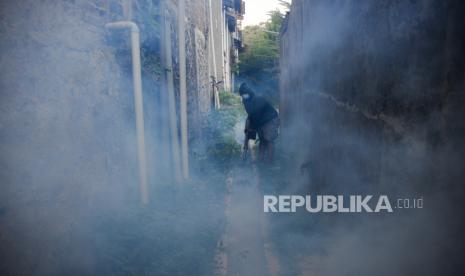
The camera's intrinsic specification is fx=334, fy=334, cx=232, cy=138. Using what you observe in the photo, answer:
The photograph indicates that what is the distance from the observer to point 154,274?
3.19m

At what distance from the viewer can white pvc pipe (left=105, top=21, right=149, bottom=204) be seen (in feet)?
12.0

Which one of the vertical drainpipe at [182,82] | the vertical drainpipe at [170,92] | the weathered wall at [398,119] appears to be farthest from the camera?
the vertical drainpipe at [182,82]

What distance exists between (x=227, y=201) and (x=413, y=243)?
11.4 ft

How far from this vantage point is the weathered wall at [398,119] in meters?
2.07

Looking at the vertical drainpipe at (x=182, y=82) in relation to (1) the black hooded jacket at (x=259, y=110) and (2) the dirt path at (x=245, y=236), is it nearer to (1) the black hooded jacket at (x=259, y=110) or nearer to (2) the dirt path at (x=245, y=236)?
(2) the dirt path at (x=245, y=236)

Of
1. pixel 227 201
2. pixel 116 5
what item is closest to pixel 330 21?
pixel 116 5

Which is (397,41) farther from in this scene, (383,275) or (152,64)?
(152,64)

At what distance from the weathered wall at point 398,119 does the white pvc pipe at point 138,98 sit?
227 centimetres

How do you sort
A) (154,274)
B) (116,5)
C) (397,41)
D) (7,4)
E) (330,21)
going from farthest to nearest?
(330,21) < (116,5) < (154,274) < (397,41) < (7,4)

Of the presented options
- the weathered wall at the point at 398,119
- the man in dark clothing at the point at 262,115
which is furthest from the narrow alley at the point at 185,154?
the man in dark clothing at the point at 262,115

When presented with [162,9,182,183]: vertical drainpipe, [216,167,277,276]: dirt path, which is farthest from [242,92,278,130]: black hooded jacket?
[162,9,182,183]: vertical drainpipe

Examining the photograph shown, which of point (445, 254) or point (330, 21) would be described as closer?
point (445, 254)

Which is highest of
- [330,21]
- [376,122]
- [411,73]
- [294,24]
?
[294,24]

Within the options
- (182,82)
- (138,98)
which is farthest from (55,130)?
(182,82)
